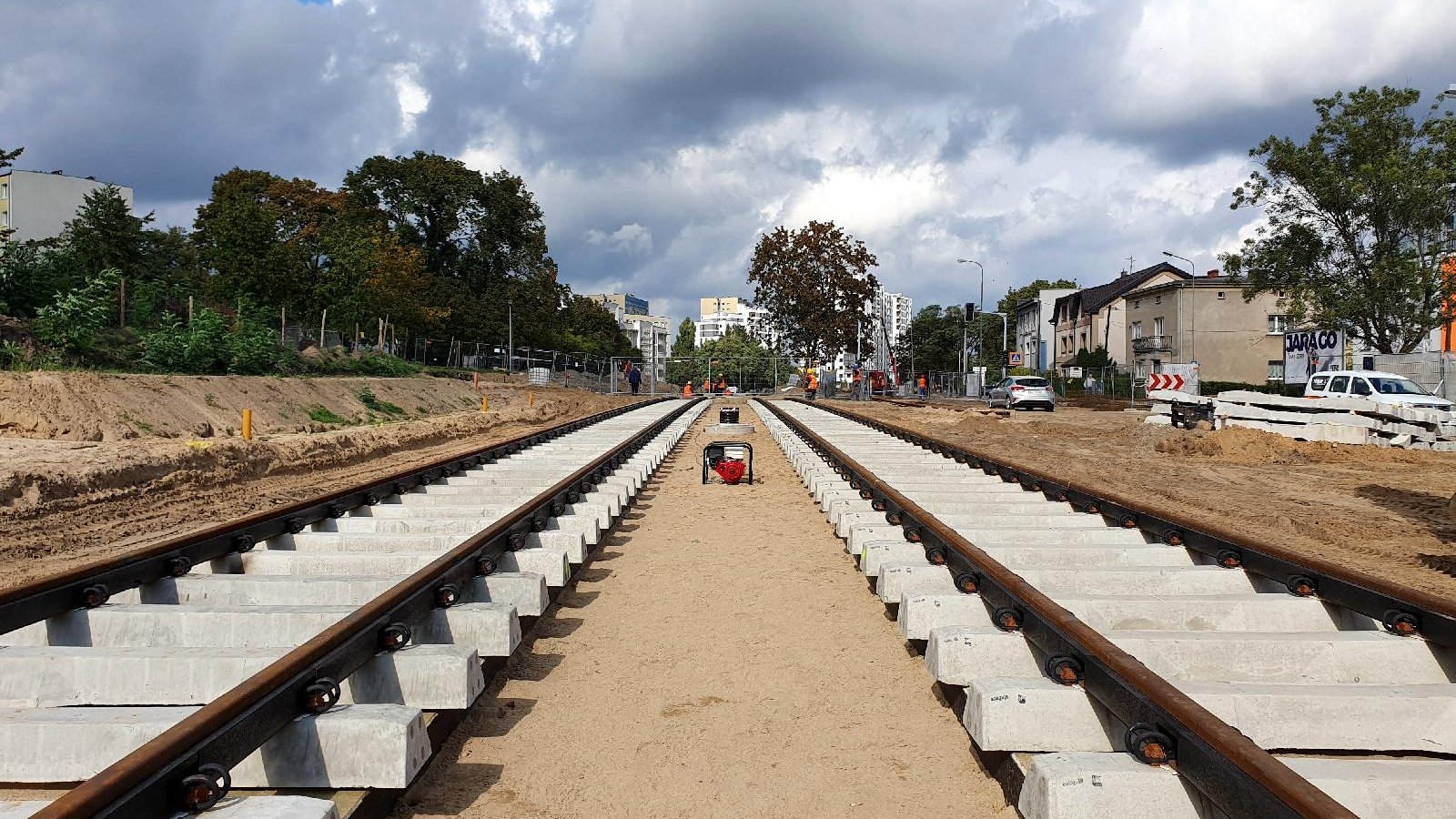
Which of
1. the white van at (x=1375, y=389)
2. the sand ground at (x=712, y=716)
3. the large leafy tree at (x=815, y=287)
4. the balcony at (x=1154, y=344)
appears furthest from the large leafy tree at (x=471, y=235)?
the sand ground at (x=712, y=716)

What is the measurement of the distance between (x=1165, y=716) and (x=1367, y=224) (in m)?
34.8

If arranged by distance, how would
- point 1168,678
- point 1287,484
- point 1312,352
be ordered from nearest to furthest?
A: point 1168,678
point 1287,484
point 1312,352

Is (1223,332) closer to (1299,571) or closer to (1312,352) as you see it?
(1312,352)

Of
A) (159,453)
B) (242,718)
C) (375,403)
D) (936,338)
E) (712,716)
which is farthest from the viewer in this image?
(936,338)

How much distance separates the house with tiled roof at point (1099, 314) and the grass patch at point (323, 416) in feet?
182

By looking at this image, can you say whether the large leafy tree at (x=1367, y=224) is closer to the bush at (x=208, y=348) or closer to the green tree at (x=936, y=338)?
the bush at (x=208, y=348)

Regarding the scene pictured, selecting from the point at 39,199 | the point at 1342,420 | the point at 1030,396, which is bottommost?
the point at 1342,420

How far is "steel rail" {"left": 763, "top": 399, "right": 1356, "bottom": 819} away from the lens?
201 cm

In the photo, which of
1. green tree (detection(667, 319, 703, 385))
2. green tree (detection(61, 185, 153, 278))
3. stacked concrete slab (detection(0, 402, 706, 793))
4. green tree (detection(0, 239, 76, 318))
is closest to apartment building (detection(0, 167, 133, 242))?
green tree (detection(61, 185, 153, 278))

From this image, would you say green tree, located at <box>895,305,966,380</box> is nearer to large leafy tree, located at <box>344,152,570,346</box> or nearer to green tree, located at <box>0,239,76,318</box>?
large leafy tree, located at <box>344,152,570,346</box>

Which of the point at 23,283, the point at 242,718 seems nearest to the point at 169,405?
the point at 23,283

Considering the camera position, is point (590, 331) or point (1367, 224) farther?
point (590, 331)

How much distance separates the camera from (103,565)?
14.0 feet

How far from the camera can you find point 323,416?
1958 centimetres
